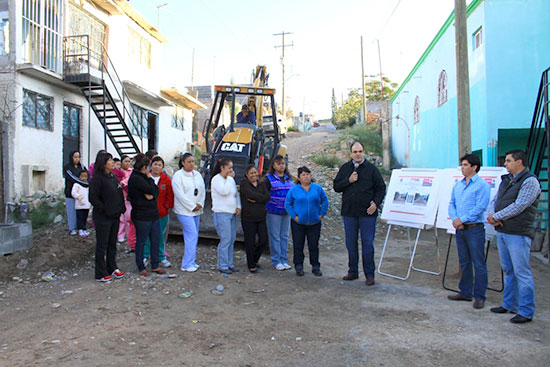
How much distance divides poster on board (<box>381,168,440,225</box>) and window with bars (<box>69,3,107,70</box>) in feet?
32.6

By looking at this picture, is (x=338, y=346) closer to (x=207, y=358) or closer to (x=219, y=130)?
(x=207, y=358)

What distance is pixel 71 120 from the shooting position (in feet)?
41.7

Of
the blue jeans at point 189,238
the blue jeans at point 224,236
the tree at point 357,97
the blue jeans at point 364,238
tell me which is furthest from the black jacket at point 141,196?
the tree at point 357,97

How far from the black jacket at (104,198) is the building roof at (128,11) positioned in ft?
32.8

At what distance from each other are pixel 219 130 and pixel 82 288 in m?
4.41

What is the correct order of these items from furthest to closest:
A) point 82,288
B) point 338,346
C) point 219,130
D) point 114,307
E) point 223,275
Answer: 1. point 219,130
2. point 223,275
3. point 82,288
4. point 114,307
5. point 338,346

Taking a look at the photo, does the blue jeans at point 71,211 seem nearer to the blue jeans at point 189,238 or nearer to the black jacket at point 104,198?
the black jacket at point 104,198

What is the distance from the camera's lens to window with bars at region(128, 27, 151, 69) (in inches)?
631

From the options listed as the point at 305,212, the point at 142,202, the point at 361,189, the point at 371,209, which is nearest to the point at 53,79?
the point at 142,202

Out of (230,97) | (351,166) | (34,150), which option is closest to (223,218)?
(351,166)

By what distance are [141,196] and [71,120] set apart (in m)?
8.10

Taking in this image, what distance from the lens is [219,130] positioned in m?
8.98

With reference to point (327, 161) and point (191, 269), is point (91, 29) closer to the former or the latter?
point (327, 161)

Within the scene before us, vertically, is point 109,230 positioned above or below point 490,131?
below
